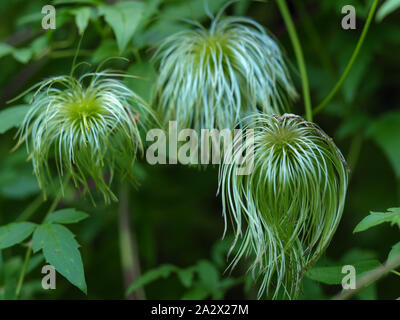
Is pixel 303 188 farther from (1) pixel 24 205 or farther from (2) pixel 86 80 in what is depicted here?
(1) pixel 24 205

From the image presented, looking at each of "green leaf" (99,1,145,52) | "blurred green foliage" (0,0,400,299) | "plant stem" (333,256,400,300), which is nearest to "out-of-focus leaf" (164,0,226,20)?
"blurred green foliage" (0,0,400,299)

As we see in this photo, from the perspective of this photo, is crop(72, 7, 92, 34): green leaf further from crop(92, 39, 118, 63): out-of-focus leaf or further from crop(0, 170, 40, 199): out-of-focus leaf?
crop(0, 170, 40, 199): out-of-focus leaf

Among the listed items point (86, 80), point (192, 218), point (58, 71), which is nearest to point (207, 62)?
point (86, 80)

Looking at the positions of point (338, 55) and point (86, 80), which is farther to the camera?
point (338, 55)

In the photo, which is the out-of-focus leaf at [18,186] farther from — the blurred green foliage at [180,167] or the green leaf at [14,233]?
the green leaf at [14,233]

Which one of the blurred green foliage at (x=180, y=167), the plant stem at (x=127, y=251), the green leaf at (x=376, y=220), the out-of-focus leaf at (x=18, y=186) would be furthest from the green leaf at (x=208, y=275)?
the out-of-focus leaf at (x=18, y=186)

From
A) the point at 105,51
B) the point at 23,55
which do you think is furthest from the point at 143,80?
the point at 23,55
